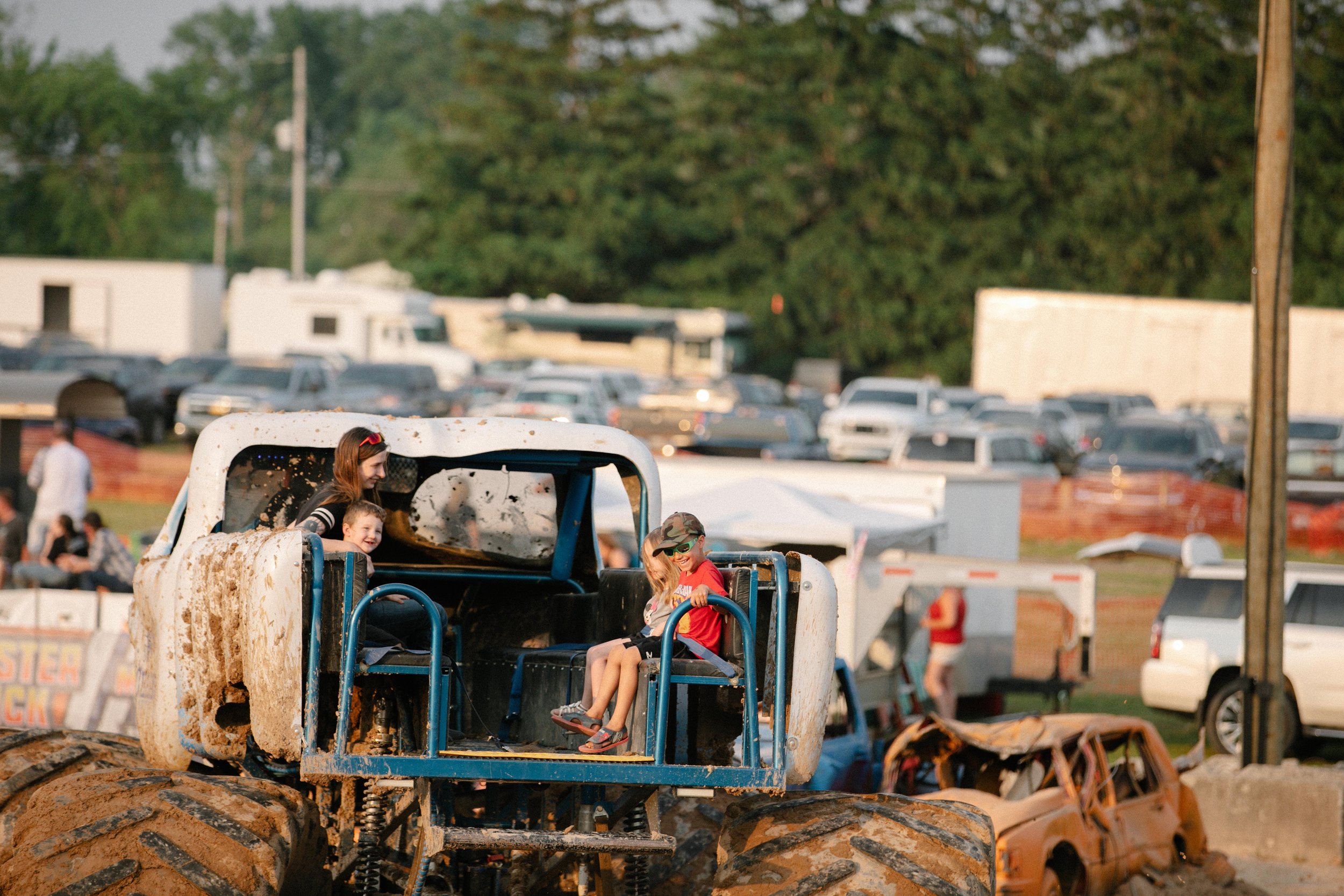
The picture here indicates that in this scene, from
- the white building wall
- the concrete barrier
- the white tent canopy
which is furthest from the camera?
the white building wall

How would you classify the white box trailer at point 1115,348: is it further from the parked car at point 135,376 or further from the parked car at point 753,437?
the parked car at point 135,376

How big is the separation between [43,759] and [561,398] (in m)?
30.8

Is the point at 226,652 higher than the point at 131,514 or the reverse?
higher

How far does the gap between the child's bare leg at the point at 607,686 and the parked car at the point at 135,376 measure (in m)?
32.0

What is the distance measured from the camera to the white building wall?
49.3 metres

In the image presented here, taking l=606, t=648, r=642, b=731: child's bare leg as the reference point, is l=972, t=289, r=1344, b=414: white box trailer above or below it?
above

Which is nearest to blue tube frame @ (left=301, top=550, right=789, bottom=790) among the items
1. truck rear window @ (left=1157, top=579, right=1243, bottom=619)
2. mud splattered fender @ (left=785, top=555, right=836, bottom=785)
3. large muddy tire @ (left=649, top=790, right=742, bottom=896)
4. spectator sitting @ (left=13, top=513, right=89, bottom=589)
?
mud splattered fender @ (left=785, top=555, right=836, bottom=785)

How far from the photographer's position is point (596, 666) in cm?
575

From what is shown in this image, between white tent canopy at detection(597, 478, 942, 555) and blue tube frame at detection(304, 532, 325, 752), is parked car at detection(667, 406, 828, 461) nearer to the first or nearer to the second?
white tent canopy at detection(597, 478, 942, 555)

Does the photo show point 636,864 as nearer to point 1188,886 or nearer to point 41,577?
point 1188,886

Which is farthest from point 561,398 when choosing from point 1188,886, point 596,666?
point 596,666

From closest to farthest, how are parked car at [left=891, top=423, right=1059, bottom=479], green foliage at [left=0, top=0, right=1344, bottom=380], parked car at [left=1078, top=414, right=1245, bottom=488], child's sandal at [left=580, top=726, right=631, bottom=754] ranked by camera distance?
child's sandal at [left=580, top=726, right=631, bottom=754] < parked car at [left=891, top=423, right=1059, bottom=479] < parked car at [left=1078, top=414, right=1245, bottom=488] < green foliage at [left=0, top=0, right=1344, bottom=380]

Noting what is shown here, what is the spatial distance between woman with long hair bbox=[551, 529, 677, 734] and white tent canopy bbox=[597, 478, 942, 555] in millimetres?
7879

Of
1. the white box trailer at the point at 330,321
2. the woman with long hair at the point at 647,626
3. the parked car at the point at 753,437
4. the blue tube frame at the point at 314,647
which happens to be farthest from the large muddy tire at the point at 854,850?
the white box trailer at the point at 330,321
